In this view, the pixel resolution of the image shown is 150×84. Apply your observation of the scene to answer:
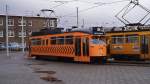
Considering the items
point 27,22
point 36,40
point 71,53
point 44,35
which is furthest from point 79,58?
point 27,22

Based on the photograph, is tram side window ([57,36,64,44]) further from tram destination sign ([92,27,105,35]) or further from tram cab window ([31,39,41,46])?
tram cab window ([31,39,41,46])

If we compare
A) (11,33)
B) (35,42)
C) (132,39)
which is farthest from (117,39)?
(11,33)

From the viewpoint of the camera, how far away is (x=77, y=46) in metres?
30.8

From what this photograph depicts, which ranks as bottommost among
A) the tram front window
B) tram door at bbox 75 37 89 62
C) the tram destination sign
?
tram door at bbox 75 37 89 62

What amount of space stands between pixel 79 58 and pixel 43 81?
13020 millimetres

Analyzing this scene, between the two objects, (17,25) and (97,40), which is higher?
(17,25)

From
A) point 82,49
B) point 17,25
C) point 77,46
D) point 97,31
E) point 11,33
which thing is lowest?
point 82,49

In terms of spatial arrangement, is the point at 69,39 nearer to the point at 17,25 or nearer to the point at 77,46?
the point at 77,46

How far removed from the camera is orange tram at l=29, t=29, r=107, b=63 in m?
29.8

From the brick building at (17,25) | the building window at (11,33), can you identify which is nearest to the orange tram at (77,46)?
the brick building at (17,25)

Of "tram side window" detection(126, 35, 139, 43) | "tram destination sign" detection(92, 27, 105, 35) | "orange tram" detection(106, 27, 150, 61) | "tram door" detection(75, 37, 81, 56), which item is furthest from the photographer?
"tram side window" detection(126, 35, 139, 43)

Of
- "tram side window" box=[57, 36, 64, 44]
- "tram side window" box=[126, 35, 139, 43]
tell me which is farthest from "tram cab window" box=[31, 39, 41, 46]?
"tram side window" box=[126, 35, 139, 43]

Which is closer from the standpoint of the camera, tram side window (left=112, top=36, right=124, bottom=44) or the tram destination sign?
the tram destination sign

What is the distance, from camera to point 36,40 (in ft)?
133
